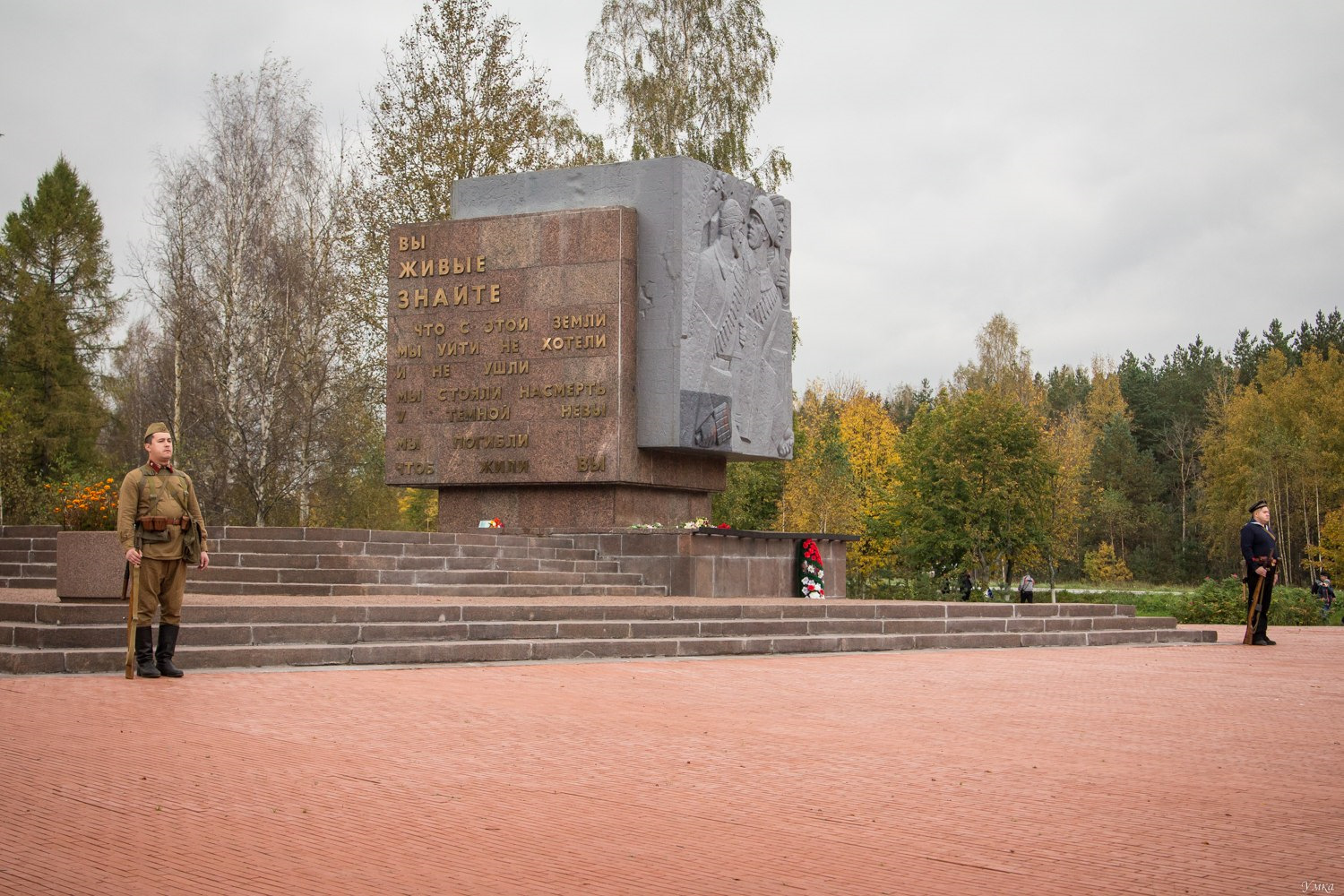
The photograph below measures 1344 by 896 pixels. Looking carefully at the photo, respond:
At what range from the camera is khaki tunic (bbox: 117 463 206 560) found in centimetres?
1089

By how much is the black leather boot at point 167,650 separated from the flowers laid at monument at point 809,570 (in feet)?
43.5

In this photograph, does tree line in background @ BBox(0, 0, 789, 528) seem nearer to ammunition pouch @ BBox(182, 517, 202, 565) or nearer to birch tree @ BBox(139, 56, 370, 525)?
birch tree @ BBox(139, 56, 370, 525)

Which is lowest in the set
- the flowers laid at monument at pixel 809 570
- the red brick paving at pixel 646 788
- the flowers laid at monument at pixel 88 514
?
the red brick paving at pixel 646 788

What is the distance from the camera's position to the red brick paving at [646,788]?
16.6 feet

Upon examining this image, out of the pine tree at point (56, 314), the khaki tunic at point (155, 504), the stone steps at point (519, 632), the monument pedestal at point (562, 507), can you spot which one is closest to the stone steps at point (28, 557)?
the stone steps at point (519, 632)

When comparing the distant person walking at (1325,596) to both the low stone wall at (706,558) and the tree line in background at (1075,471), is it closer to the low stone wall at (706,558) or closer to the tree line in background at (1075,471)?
the tree line in background at (1075,471)

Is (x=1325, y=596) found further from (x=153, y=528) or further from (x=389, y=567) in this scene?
(x=153, y=528)

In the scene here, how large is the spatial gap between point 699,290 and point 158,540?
1328 cm

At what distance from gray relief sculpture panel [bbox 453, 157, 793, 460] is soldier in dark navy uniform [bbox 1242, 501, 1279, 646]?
28.5 ft

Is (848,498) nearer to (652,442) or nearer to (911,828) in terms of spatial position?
(652,442)

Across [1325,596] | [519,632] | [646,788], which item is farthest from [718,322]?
[1325,596]

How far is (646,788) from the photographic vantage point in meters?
6.72

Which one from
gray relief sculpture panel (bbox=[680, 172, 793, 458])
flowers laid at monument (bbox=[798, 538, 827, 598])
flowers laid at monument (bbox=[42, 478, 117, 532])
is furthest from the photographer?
gray relief sculpture panel (bbox=[680, 172, 793, 458])

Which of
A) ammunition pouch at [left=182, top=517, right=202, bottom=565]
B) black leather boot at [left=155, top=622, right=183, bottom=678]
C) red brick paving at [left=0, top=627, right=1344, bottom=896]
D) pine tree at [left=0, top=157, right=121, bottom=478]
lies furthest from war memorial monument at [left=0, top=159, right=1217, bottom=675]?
pine tree at [left=0, top=157, right=121, bottom=478]
